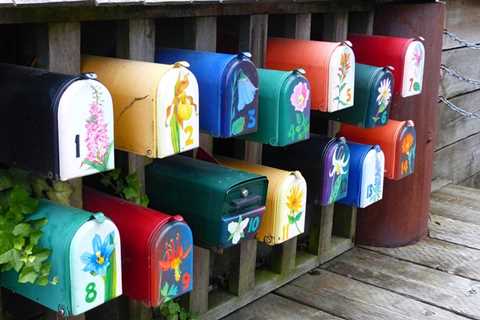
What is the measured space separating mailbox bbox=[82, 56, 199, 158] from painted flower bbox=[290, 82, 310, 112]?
1.20 feet

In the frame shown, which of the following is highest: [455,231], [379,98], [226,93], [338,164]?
[226,93]

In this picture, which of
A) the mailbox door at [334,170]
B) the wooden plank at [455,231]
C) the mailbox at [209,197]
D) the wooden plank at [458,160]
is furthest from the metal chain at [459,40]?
the mailbox at [209,197]

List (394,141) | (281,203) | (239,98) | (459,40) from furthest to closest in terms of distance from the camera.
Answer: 1. (459,40)
2. (394,141)
3. (281,203)
4. (239,98)

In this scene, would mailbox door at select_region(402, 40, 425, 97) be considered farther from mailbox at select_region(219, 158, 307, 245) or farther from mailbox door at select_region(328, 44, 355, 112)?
mailbox at select_region(219, 158, 307, 245)

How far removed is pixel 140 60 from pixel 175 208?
0.38m

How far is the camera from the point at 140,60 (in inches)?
70.1

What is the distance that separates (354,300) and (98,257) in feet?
3.81

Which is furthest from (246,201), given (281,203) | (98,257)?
(98,257)

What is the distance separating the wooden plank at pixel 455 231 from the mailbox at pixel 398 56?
792 mm

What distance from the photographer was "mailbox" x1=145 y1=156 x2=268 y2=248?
1.75 metres

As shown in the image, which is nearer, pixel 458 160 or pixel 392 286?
pixel 392 286

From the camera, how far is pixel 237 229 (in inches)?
70.6

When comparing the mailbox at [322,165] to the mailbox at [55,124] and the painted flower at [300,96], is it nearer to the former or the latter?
the painted flower at [300,96]

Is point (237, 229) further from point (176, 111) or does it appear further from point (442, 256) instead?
point (442, 256)
